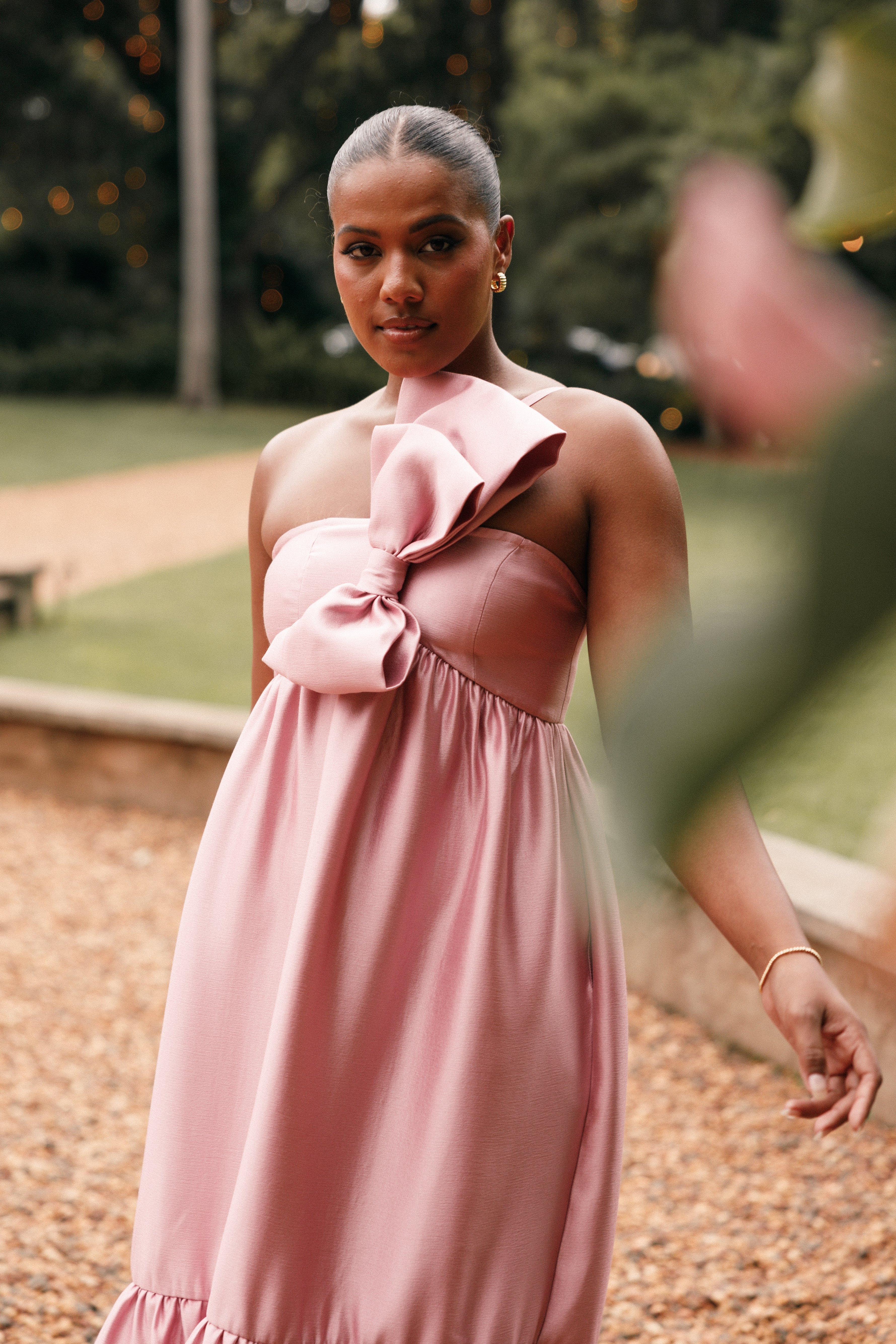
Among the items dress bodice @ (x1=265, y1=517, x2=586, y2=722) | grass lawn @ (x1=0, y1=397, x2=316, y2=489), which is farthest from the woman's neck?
Result: grass lawn @ (x1=0, y1=397, x2=316, y2=489)

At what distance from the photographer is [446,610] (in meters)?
1.71

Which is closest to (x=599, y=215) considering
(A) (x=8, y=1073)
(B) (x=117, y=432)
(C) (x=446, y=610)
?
(B) (x=117, y=432)

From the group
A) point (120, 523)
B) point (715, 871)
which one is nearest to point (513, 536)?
point (715, 871)

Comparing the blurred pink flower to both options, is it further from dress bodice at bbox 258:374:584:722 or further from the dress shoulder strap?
the dress shoulder strap

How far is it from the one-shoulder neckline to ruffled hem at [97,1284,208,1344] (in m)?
1.08

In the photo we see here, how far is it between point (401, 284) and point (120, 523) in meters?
10.2

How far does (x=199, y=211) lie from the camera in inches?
792

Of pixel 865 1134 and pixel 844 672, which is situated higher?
pixel 844 672

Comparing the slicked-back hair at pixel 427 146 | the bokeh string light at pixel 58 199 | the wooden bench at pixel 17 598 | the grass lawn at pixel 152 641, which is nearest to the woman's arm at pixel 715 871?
the slicked-back hair at pixel 427 146

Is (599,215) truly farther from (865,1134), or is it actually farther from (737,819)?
(737,819)

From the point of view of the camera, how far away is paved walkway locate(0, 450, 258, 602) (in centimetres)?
950

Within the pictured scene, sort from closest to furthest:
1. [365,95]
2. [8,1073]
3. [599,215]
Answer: [8,1073] → [599,215] → [365,95]

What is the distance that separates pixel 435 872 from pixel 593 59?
1864cm

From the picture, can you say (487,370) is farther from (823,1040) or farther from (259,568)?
(823,1040)
